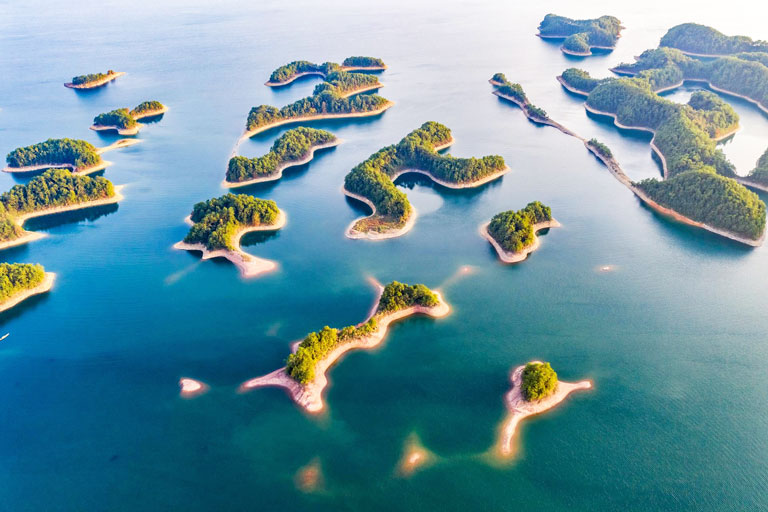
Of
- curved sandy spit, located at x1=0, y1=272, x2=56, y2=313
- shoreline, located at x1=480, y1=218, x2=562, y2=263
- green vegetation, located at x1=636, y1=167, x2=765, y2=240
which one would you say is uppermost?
green vegetation, located at x1=636, y1=167, x2=765, y2=240

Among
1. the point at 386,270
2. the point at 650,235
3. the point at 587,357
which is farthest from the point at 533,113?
the point at 587,357

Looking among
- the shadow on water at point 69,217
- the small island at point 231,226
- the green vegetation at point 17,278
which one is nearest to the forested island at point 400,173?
the small island at point 231,226

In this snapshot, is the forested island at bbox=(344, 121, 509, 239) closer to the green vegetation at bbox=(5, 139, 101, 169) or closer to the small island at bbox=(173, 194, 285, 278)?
the small island at bbox=(173, 194, 285, 278)

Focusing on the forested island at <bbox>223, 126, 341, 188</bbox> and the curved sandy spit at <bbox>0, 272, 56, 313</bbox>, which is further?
the forested island at <bbox>223, 126, 341, 188</bbox>

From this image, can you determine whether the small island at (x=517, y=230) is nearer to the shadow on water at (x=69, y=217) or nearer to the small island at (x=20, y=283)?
the small island at (x=20, y=283)

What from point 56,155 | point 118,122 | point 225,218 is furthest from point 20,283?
point 118,122

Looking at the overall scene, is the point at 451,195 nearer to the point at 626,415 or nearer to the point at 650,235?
the point at 650,235

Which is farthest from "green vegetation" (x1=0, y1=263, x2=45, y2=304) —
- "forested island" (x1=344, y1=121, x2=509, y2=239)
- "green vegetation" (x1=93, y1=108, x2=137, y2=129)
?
"green vegetation" (x1=93, y1=108, x2=137, y2=129)
